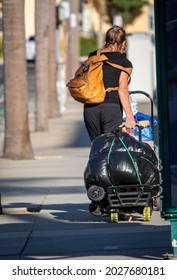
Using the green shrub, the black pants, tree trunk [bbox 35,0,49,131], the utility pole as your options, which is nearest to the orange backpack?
the black pants

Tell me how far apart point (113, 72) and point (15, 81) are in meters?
8.92

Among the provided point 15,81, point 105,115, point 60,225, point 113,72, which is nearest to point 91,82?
point 113,72

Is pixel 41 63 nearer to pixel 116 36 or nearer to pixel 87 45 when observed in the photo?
pixel 116 36

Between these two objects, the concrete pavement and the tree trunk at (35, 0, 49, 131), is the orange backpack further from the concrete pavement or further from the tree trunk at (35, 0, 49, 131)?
the tree trunk at (35, 0, 49, 131)

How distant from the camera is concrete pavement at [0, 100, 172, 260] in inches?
365

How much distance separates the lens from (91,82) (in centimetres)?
1124

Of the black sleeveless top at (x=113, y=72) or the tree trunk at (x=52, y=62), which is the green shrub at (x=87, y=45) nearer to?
the tree trunk at (x=52, y=62)

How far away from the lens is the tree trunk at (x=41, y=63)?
27.3 meters

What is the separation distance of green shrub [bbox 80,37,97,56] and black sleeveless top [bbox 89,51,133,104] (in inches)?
2944

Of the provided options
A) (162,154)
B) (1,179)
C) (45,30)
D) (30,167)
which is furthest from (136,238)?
(45,30)

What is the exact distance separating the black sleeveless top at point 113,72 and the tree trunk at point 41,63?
51.5ft

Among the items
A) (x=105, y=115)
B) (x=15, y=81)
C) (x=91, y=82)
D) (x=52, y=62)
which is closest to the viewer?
(x=91, y=82)

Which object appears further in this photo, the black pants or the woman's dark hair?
the black pants

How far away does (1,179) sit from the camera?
54.4 feet
